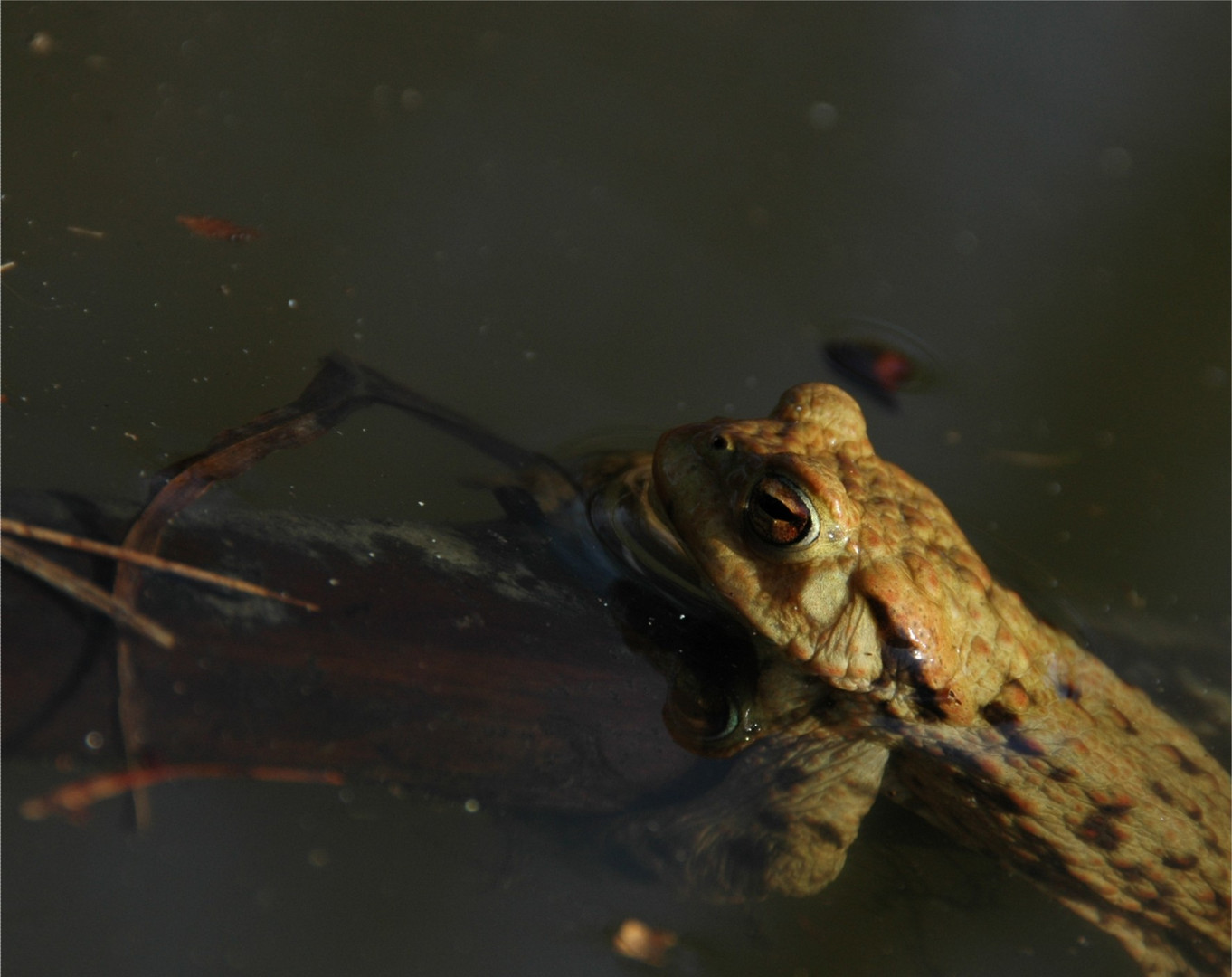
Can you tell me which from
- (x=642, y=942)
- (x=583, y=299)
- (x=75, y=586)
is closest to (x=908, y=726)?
(x=642, y=942)

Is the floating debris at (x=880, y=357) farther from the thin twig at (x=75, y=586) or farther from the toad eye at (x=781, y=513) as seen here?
the thin twig at (x=75, y=586)

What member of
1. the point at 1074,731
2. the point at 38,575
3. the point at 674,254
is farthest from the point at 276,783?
the point at 674,254

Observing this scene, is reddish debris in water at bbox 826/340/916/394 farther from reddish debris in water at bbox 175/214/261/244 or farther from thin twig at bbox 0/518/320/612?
thin twig at bbox 0/518/320/612

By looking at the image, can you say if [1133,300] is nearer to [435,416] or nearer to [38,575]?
[435,416]

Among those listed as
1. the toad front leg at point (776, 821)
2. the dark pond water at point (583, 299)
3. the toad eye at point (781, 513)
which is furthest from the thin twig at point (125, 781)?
the toad eye at point (781, 513)

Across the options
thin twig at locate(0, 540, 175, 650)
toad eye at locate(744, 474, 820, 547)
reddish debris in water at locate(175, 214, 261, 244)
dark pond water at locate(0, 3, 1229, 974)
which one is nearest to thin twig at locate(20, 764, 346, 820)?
dark pond water at locate(0, 3, 1229, 974)

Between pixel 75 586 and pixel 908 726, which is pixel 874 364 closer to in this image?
pixel 908 726
